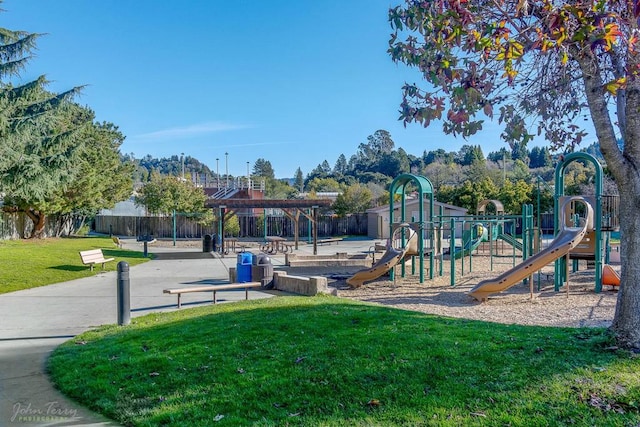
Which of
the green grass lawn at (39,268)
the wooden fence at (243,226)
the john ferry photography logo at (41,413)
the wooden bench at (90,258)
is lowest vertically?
the john ferry photography logo at (41,413)

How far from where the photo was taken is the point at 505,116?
17.3ft

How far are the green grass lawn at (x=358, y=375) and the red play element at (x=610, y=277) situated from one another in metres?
6.29

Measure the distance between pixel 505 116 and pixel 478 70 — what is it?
597 millimetres

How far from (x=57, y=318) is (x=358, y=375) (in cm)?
693

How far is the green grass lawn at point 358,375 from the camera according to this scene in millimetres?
→ 3748

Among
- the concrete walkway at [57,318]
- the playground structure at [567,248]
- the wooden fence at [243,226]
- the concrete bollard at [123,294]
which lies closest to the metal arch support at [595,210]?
the playground structure at [567,248]

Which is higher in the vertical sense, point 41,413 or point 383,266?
point 383,266

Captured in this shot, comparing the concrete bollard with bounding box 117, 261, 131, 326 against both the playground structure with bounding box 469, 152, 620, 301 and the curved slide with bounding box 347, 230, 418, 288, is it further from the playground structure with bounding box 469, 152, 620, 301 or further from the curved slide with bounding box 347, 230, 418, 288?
the playground structure with bounding box 469, 152, 620, 301

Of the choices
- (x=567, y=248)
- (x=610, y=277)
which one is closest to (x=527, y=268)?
(x=567, y=248)

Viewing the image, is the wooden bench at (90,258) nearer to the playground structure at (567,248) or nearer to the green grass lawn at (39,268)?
the green grass lawn at (39,268)

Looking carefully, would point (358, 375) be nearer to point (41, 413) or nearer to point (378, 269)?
point (41, 413)

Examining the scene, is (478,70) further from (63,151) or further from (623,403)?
(63,151)

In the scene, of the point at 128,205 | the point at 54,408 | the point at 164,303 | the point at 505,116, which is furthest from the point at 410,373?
the point at 128,205

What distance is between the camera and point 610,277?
1111 centimetres
